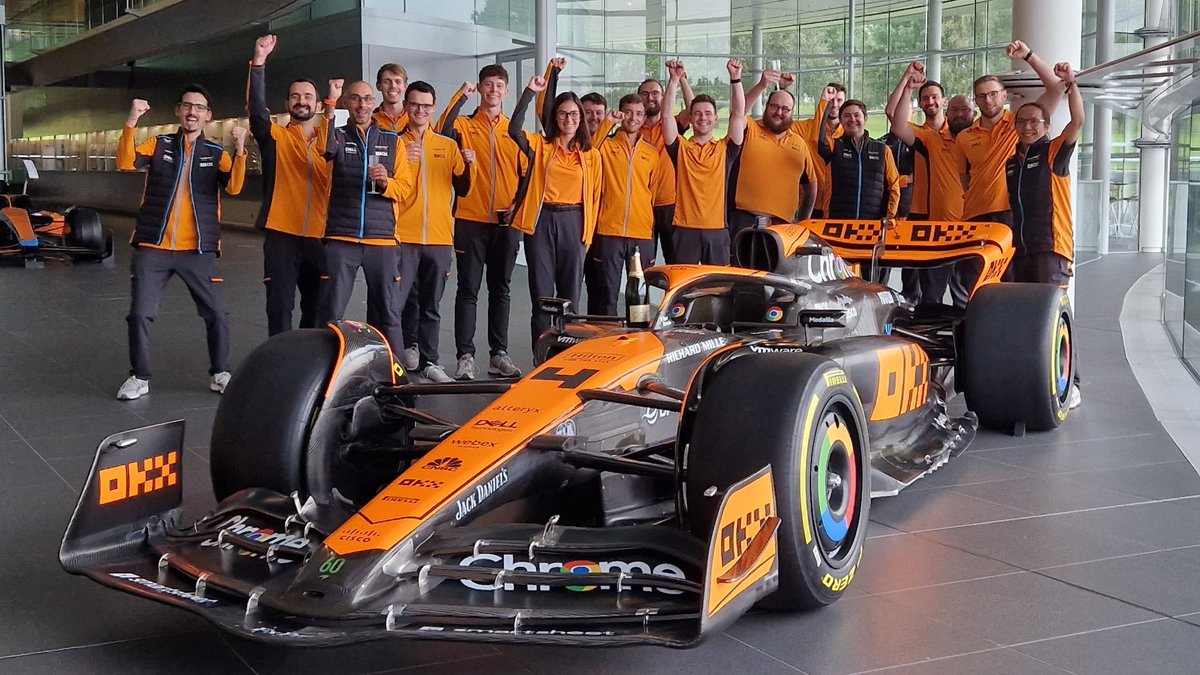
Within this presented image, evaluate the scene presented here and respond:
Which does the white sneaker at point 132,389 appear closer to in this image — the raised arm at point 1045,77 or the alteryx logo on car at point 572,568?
the alteryx logo on car at point 572,568

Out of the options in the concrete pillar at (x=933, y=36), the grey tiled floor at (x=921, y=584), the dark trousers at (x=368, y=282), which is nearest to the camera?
the grey tiled floor at (x=921, y=584)

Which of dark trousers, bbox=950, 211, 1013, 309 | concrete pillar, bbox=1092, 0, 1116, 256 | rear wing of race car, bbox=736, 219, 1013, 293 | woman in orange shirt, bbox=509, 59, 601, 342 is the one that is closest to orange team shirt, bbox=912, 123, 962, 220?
dark trousers, bbox=950, 211, 1013, 309

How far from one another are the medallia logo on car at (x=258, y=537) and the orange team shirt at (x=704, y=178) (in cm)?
547

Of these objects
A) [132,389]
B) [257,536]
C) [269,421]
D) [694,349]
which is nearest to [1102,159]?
[132,389]

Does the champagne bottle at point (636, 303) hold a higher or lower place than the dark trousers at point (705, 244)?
lower

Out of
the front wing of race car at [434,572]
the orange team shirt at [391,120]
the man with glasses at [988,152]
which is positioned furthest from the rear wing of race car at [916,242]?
the front wing of race car at [434,572]

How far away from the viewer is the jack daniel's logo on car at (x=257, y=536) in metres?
3.52

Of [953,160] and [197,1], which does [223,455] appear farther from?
[197,1]

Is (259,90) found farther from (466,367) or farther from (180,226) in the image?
(466,367)

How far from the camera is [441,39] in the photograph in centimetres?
2034

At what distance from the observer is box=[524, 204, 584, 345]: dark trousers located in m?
8.31

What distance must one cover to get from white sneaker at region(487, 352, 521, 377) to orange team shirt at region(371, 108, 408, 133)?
67.3 inches

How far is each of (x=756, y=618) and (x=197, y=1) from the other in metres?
26.6

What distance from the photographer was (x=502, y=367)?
27.1 ft
